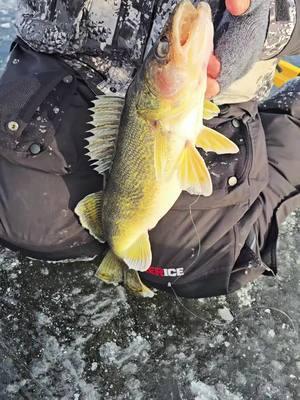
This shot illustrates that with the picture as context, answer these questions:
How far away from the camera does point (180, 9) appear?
4.64ft

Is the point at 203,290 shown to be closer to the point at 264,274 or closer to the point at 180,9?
the point at 264,274

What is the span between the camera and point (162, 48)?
4.91ft

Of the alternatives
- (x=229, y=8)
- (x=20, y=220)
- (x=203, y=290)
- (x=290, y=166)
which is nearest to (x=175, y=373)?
(x=203, y=290)

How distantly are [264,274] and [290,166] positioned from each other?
49 cm

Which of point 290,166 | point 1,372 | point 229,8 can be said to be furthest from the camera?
point 290,166

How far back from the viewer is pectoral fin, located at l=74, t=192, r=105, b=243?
6.73ft

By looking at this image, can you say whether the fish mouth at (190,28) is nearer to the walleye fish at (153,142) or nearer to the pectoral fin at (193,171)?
the walleye fish at (153,142)

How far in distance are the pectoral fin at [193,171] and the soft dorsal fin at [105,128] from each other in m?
0.27

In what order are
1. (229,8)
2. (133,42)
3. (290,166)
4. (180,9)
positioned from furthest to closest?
(290,166)
(133,42)
(229,8)
(180,9)

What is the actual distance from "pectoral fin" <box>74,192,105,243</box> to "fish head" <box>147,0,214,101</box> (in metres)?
0.58

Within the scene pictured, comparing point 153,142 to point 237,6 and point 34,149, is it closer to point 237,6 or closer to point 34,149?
point 237,6

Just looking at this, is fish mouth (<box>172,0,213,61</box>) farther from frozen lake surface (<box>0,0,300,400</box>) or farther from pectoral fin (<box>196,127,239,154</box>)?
frozen lake surface (<box>0,0,300,400</box>)

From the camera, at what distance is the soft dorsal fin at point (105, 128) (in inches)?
71.2

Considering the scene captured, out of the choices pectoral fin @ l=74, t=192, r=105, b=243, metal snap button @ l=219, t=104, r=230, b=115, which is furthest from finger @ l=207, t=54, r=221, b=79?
pectoral fin @ l=74, t=192, r=105, b=243
